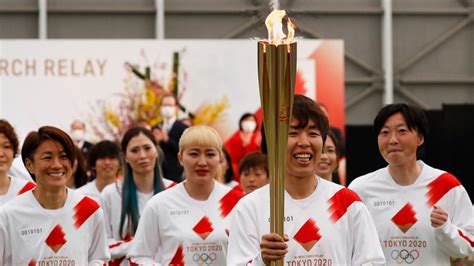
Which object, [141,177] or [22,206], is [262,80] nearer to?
[22,206]

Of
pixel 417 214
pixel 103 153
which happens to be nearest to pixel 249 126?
pixel 103 153

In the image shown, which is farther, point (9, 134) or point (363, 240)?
point (9, 134)

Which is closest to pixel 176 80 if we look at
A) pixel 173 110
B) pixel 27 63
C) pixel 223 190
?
pixel 173 110

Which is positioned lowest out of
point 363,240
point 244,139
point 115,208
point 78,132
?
point 363,240

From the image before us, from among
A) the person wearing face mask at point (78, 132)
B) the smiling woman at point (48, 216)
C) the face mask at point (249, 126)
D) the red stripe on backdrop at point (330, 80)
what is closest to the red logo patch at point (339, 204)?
the smiling woman at point (48, 216)

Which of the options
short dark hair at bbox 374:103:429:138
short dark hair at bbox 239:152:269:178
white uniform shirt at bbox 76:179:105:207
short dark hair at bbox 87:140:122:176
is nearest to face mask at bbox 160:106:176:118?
short dark hair at bbox 87:140:122:176

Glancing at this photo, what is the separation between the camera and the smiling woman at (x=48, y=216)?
20.1 feet

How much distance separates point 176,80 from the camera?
45.0ft

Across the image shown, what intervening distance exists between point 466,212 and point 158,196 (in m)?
1.65

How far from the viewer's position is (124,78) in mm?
13633

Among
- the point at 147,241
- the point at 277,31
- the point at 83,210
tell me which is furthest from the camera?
the point at 147,241

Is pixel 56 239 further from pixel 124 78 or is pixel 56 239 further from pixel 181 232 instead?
pixel 124 78

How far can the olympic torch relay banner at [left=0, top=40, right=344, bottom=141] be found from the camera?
13508 millimetres

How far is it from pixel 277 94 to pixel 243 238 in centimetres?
72
